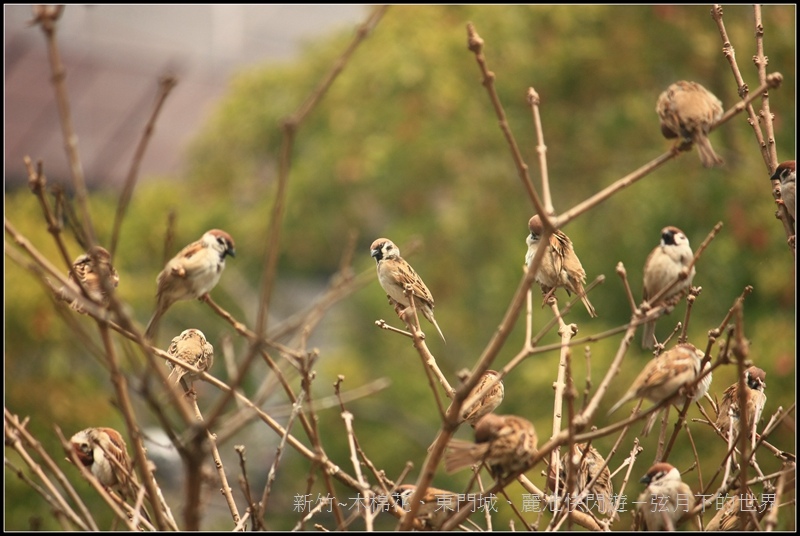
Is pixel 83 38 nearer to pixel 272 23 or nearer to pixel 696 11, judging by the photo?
pixel 272 23

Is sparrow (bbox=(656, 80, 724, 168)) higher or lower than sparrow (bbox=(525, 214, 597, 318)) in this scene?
higher

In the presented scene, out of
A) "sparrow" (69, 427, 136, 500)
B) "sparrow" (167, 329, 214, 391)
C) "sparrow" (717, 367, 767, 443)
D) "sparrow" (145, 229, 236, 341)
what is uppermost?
"sparrow" (145, 229, 236, 341)

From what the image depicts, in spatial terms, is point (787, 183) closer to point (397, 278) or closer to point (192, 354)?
point (397, 278)

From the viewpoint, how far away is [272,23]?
21.2 m

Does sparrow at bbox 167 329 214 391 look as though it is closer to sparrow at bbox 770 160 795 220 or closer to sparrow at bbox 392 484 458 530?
sparrow at bbox 392 484 458 530

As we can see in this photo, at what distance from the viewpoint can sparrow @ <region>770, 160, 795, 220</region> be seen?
10.8ft

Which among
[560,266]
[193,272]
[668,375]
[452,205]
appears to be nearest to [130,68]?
[452,205]

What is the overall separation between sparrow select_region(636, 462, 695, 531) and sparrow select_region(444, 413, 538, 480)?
446 mm

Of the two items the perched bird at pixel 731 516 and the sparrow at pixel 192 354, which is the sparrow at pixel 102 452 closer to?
the sparrow at pixel 192 354

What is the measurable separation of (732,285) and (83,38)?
15253 mm

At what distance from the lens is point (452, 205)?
12375 mm

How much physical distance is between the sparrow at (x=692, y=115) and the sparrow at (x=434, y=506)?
1.33 m

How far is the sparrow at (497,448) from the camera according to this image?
102 inches

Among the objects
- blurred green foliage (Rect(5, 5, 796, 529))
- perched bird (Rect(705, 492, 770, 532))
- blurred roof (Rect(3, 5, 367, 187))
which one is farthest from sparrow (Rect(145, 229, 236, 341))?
blurred roof (Rect(3, 5, 367, 187))
